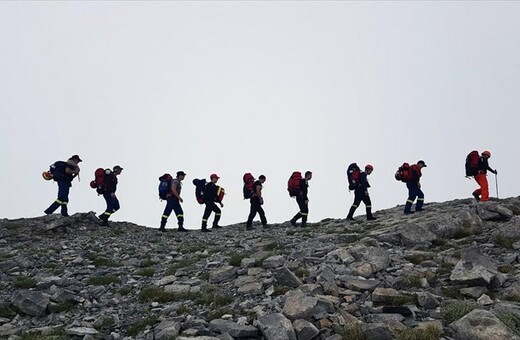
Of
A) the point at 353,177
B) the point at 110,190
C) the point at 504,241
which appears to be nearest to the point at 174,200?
the point at 110,190

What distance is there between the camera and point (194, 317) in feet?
28.5

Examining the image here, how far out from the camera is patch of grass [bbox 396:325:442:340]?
686 centimetres

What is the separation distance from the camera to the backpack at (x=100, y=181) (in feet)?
64.4

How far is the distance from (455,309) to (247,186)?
47.3ft

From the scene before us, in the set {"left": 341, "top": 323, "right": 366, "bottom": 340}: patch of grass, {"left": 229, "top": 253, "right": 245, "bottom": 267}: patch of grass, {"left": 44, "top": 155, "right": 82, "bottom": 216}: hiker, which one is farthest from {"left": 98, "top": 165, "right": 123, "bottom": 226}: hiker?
{"left": 341, "top": 323, "right": 366, "bottom": 340}: patch of grass

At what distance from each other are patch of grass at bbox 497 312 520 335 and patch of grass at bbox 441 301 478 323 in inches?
23.9

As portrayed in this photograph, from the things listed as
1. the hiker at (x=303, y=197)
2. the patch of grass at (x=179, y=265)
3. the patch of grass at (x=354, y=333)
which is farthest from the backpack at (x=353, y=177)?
the patch of grass at (x=354, y=333)

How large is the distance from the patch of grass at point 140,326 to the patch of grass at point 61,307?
222 centimetres

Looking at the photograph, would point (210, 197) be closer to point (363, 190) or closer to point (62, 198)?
point (62, 198)

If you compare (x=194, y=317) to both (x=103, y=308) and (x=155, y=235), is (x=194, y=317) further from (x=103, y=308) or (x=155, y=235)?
(x=155, y=235)

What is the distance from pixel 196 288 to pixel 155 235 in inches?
400

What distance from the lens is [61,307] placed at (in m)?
9.52

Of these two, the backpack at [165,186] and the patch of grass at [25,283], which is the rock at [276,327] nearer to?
the patch of grass at [25,283]

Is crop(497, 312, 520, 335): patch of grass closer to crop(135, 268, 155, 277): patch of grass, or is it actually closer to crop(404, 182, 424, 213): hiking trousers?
crop(135, 268, 155, 277): patch of grass
